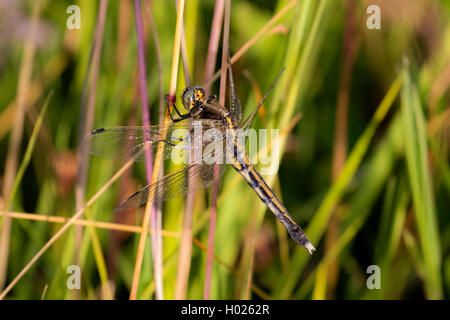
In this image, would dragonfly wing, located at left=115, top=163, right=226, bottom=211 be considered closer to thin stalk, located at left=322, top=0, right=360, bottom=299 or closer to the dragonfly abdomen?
the dragonfly abdomen

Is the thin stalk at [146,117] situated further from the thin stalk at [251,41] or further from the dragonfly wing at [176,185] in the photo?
the thin stalk at [251,41]

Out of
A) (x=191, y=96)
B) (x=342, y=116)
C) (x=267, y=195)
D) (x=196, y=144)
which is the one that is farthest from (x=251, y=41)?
(x=342, y=116)

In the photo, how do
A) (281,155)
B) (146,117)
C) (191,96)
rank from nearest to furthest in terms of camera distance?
(146,117) < (191,96) < (281,155)

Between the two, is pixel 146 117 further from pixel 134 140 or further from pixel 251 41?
pixel 251 41

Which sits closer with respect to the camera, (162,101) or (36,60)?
(162,101)

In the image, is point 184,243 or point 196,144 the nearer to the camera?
point 184,243
